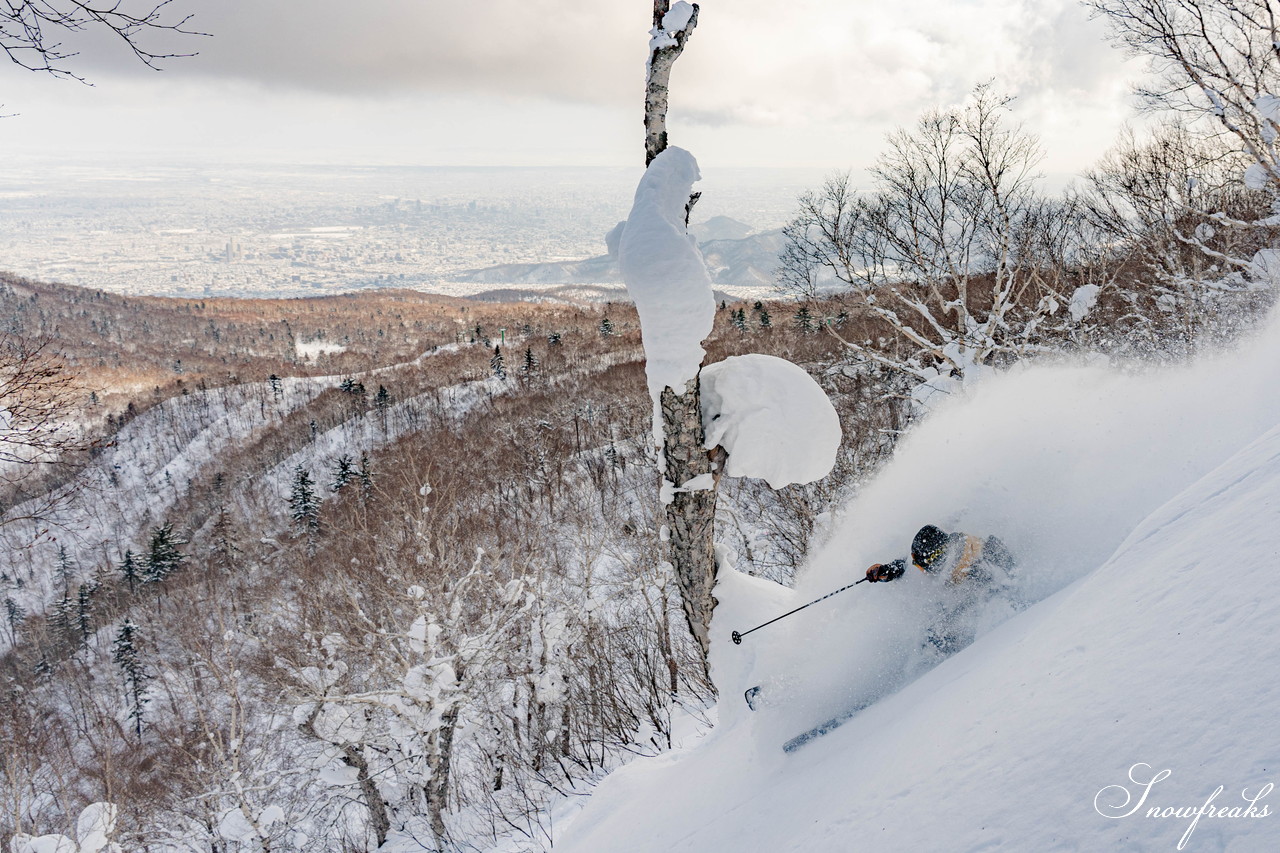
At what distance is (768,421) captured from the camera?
5008 millimetres

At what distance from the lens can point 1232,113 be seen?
444 inches

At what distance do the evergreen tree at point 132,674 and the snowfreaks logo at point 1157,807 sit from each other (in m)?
50.0

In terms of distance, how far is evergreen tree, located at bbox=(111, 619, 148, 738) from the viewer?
37.2 metres

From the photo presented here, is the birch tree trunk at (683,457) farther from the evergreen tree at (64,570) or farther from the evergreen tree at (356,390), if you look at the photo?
the evergreen tree at (64,570)

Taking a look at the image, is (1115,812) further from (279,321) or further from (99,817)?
(279,321)

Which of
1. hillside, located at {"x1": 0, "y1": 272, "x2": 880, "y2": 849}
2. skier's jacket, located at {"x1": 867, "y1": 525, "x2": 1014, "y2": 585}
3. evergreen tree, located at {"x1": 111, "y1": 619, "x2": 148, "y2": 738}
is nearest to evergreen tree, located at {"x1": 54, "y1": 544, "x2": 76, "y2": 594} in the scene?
hillside, located at {"x1": 0, "y1": 272, "x2": 880, "y2": 849}

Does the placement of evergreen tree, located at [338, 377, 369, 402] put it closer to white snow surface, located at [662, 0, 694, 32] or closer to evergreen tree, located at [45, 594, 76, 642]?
evergreen tree, located at [45, 594, 76, 642]

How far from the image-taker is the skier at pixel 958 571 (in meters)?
4.86

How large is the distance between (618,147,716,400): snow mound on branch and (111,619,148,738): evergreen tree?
4806 cm

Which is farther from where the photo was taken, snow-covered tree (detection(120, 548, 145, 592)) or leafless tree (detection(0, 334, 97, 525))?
snow-covered tree (detection(120, 548, 145, 592))

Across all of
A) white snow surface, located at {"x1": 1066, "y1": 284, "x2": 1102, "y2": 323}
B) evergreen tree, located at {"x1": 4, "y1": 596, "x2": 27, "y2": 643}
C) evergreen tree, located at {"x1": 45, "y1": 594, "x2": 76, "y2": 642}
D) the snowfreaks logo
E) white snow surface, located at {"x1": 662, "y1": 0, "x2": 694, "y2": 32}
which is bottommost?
evergreen tree, located at {"x1": 4, "y1": 596, "x2": 27, "y2": 643}

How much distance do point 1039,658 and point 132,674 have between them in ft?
165

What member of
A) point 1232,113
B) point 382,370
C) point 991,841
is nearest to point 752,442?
point 991,841

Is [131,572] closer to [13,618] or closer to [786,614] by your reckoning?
[13,618]
